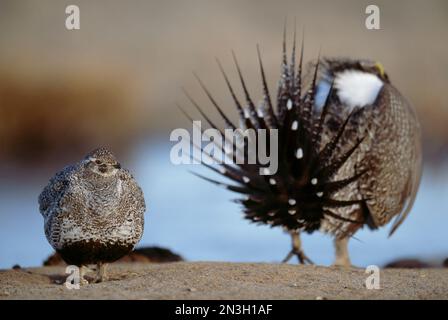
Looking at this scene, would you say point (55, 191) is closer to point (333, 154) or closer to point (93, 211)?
point (93, 211)

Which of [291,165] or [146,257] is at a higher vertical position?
[291,165]

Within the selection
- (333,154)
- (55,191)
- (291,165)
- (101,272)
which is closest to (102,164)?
(55,191)

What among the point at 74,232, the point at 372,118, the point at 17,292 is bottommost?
the point at 17,292

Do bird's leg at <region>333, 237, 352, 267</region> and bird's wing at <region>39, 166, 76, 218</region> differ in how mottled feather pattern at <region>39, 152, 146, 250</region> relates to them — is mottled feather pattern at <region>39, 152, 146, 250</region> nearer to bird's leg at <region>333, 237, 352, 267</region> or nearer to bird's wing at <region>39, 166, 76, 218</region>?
bird's wing at <region>39, 166, 76, 218</region>
